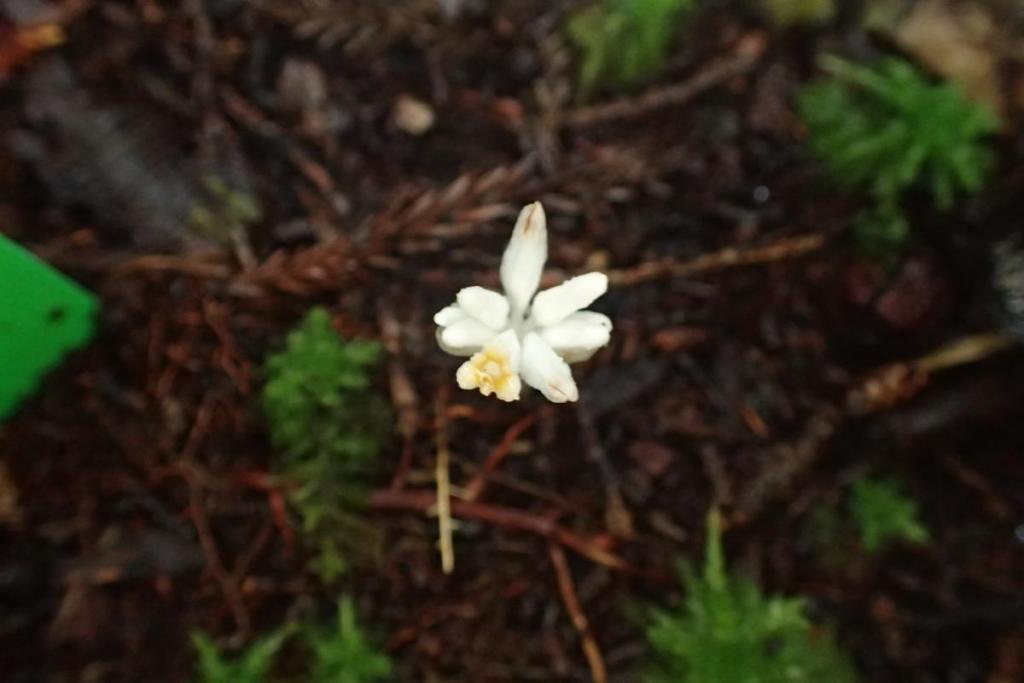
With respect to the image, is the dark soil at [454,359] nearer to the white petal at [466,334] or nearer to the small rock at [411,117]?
the small rock at [411,117]

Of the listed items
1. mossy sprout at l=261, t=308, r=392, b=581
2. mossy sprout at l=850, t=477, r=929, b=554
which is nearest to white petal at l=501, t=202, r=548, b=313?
mossy sprout at l=261, t=308, r=392, b=581

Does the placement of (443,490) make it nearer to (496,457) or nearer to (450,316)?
(496,457)

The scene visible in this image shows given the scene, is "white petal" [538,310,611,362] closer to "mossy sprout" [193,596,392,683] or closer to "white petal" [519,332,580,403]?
"white petal" [519,332,580,403]

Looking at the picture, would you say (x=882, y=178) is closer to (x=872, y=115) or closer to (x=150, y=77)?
(x=872, y=115)

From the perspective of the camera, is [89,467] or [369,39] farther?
[369,39]

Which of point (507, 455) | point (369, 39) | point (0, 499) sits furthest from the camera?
point (369, 39)

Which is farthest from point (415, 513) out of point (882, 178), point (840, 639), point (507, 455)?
point (882, 178)
